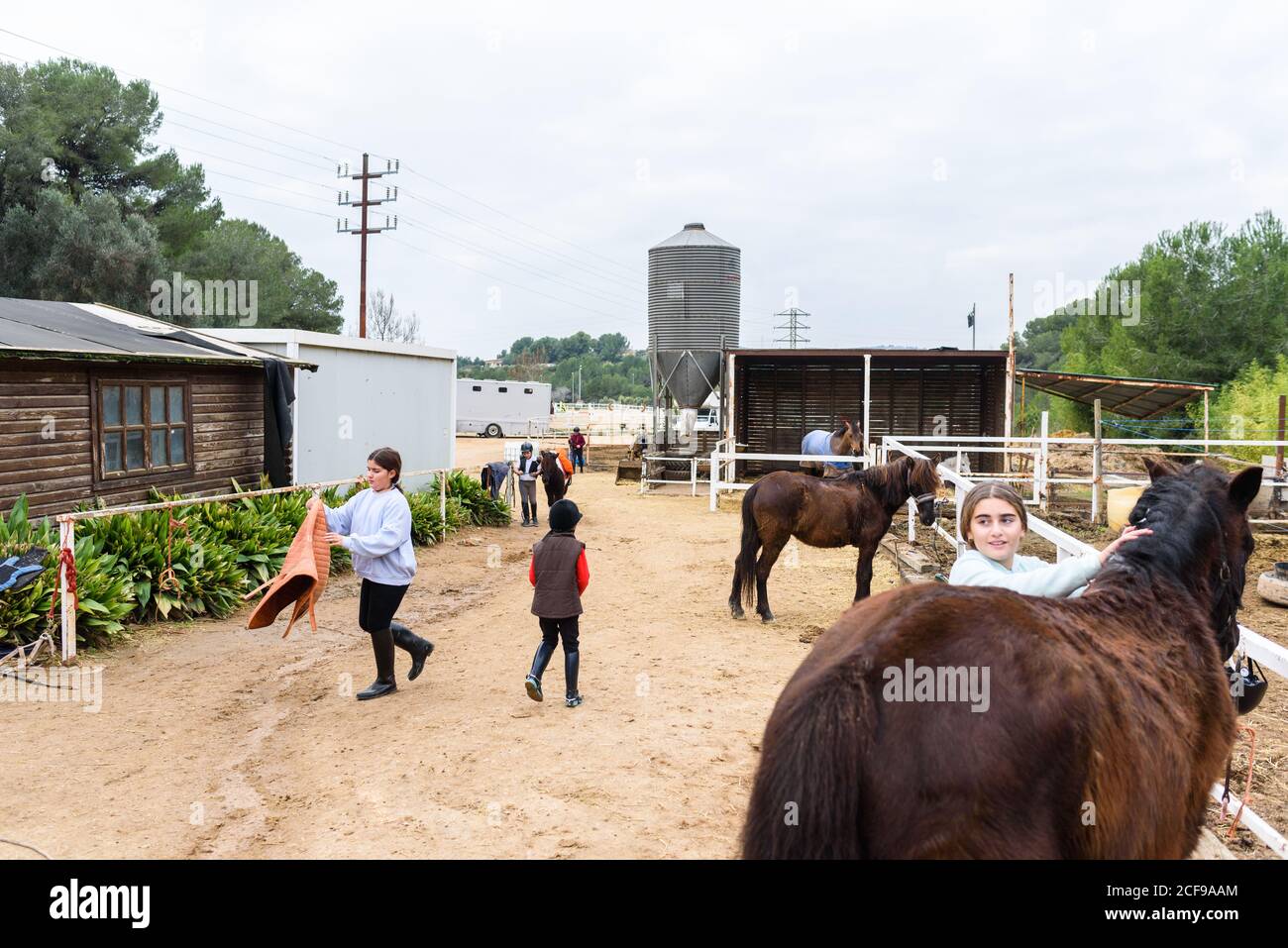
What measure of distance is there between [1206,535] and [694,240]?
73.7ft

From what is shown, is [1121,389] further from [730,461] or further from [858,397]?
[730,461]

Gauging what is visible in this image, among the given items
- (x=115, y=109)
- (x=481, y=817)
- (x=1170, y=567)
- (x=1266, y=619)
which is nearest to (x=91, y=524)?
(x=481, y=817)

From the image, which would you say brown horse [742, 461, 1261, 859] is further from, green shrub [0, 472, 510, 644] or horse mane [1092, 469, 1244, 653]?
green shrub [0, 472, 510, 644]

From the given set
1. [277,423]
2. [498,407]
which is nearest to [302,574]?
[277,423]

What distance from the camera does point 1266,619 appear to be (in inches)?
337

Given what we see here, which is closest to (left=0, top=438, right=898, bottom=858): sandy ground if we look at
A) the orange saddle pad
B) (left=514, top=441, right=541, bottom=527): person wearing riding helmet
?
the orange saddle pad

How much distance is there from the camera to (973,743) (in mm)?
1879

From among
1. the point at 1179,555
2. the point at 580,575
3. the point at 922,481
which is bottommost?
the point at 580,575

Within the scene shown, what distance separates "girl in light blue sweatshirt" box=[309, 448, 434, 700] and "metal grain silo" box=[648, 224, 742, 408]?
59.9 ft

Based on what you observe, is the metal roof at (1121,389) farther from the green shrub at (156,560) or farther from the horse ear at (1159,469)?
the horse ear at (1159,469)

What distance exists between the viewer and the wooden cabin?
8.80 metres

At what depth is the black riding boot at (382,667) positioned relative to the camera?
617 cm
